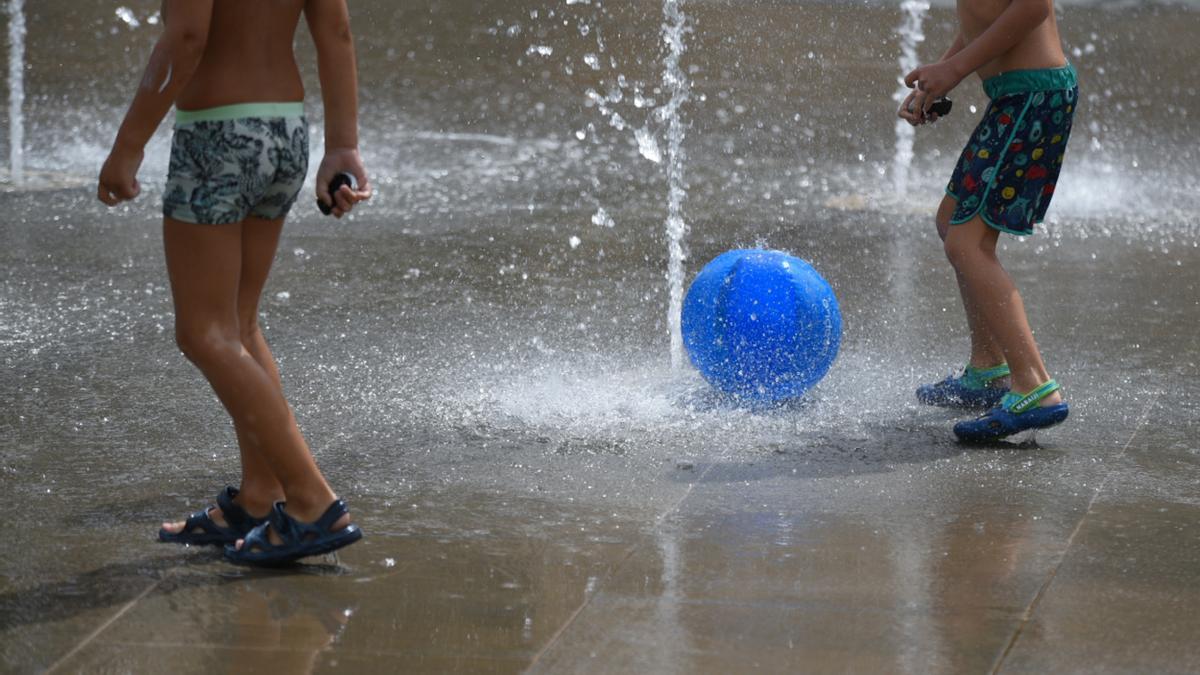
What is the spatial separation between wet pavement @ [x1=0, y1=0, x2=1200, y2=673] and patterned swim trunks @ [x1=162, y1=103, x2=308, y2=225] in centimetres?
83

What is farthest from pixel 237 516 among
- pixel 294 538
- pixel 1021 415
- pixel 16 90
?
pixel 16 90

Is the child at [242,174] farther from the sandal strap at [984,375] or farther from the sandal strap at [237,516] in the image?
the sandal strap at [984,375]

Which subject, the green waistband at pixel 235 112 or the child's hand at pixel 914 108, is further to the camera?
the child's hand at pixel 914 108

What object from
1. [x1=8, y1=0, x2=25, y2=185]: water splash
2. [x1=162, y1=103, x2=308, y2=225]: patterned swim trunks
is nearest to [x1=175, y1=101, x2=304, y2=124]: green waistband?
[x1=162, y1=103, x2=308, y2=225]: patterned swim trunks

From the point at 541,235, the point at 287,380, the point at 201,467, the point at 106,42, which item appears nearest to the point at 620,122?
the point at 541,235

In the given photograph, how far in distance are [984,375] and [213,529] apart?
2532mm

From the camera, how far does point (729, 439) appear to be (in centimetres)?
477

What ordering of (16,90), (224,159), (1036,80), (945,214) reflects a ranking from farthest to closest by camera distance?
(16,90)
(945,214)
(1036,80)
(224,159)

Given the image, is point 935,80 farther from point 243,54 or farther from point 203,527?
point 203,527

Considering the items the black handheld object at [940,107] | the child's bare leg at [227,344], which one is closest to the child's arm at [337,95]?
the child's bare leg at [227,344]

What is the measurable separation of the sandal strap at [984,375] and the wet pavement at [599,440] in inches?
9.4

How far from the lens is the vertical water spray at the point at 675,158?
245 inches

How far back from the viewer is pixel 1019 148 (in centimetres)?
479

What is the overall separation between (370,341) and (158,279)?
1.43 metres
